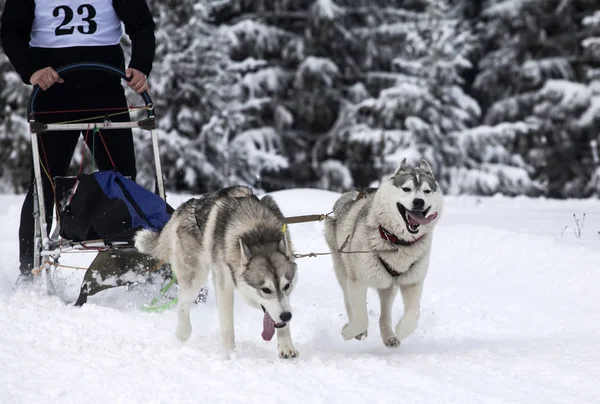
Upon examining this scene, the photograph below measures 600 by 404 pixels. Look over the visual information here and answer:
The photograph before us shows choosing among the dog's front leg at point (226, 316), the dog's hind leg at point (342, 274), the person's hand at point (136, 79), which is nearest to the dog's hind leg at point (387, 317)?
the dog's hind leg at point (342, 274)

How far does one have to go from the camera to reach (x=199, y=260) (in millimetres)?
4172

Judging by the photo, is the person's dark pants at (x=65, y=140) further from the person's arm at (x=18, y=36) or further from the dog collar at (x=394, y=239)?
the dog collar at (x=394, y=239)

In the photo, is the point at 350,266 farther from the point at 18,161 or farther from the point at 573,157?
the point at 573,157

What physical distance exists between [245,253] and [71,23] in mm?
2522

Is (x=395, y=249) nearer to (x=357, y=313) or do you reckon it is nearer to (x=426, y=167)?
(x=357, y=313)

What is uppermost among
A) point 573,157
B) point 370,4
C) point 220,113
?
point 370,4

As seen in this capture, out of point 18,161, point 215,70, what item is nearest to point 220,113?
point 215,70

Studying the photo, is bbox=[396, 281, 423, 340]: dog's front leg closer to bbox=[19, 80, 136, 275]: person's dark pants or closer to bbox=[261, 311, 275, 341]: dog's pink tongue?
bbox=[261, 311, 275, 341]: dog's pink tongue

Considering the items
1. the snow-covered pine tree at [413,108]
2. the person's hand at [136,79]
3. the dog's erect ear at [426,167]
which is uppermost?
the person's hand at [136,79]

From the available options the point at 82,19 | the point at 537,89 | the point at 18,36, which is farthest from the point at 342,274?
the point at 537,89

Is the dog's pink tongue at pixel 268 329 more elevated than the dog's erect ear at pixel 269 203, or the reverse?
the dog's erect ear at pixel 269 203

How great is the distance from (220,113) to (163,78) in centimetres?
149

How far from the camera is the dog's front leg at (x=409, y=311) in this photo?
3955 millimetres

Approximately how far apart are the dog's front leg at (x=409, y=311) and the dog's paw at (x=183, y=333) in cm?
123
